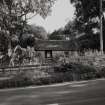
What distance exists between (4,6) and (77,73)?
31.1 ft

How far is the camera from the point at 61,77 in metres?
15.4

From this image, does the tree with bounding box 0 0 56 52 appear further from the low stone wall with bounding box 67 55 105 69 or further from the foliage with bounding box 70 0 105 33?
the foliage with bounding box 70 0 105 33

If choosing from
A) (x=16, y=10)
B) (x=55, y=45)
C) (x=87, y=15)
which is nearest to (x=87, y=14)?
(x=87, y=15)

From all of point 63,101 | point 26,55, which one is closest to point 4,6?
point 26,55

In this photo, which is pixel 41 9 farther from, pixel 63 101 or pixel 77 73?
pixel 63 101

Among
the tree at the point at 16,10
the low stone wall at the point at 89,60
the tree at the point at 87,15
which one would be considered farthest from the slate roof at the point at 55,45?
the low stone wall at the point at 89,60

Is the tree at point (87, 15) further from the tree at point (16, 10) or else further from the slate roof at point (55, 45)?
the tree at point (16, 10)

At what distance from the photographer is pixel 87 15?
33.7 m

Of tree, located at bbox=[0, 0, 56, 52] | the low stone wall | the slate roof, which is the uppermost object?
tree, located at bbox=[0, 0, 56, 52]

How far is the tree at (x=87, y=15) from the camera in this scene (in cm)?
3294

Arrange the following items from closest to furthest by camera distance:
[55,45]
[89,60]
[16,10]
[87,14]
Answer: [89,60] → [16,10] → [87,14] → [55,45]

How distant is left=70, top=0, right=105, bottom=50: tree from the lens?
32.9 meters

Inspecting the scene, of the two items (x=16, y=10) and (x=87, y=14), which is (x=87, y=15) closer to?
(x=87, y=14)

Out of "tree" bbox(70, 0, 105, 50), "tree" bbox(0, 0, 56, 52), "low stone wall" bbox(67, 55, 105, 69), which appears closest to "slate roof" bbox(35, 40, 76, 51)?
"tree" bbox(70, 0, 105, 50)
